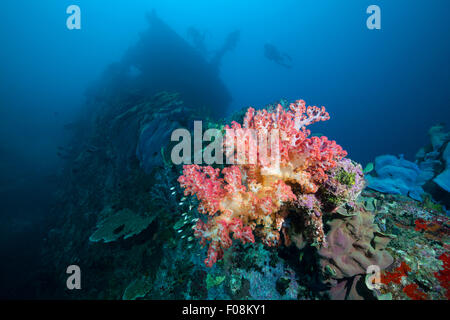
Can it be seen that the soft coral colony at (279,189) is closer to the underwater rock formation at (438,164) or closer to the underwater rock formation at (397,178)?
the underwater rock formation at (397,178)

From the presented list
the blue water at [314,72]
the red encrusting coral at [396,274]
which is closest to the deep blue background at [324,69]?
the blue water at [314,72]

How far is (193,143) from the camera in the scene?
5.86m

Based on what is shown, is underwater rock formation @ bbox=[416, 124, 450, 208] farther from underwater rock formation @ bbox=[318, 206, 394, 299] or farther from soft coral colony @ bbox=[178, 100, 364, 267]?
soft coral colony @ bbox=[178, 100, 364, 267]

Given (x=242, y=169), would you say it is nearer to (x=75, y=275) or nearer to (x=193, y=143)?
(x=193, y=143)

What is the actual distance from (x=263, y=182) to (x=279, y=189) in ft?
1.38

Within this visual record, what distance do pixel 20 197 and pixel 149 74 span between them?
16.2 metres

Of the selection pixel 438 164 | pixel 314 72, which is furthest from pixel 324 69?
pixel 438 164

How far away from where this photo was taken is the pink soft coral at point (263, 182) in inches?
94.7

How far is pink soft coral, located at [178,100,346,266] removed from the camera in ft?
7.89

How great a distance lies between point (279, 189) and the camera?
2377 millimetres

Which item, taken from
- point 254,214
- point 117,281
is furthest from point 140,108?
point 254,214

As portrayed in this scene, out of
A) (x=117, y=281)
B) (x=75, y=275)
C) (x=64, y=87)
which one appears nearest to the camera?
(x=117, y=281)

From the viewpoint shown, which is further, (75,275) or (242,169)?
(75,275)

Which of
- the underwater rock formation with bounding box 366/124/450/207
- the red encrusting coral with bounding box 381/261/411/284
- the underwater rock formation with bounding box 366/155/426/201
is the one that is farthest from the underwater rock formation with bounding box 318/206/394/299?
the underwater rock formation with bounding box 366/124/450/207
